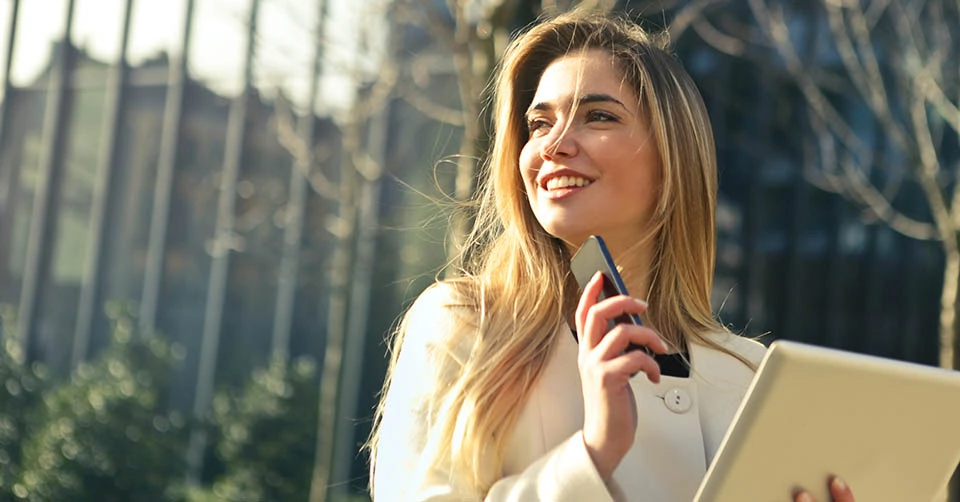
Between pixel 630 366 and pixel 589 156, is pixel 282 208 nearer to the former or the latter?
pixel 589 156

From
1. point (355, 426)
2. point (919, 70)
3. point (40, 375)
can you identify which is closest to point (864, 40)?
point (919, 70)

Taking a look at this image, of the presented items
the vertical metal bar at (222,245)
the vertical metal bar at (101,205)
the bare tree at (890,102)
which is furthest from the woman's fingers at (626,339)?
the vertical metal bar at (101,205)

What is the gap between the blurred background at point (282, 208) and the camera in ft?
31.6

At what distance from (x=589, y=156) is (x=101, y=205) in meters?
11.7

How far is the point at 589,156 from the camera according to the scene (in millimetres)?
2094

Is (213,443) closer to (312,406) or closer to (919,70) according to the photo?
(312,406)

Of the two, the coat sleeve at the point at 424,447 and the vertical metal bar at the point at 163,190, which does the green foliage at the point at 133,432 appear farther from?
the coat sleeve at the point at 424,447

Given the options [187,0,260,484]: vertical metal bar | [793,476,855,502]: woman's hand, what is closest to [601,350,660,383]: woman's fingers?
[793,476,855,502]: woman's hand

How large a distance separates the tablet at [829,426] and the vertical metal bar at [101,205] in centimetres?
1203

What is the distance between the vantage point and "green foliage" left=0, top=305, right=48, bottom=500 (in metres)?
8.17

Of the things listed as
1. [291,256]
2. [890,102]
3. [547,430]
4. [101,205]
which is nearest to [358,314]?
[291,256]

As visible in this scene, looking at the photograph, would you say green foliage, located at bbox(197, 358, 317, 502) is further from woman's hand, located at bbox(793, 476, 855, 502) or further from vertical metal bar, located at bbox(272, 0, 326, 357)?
woman's hand, located at bbox(793, 476, 855, 502)

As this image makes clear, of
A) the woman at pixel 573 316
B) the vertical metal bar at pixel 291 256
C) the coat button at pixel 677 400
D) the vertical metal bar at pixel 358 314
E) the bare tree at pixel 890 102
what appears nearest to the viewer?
the woman at pixel 573 316

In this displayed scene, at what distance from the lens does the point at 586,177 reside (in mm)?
2094
